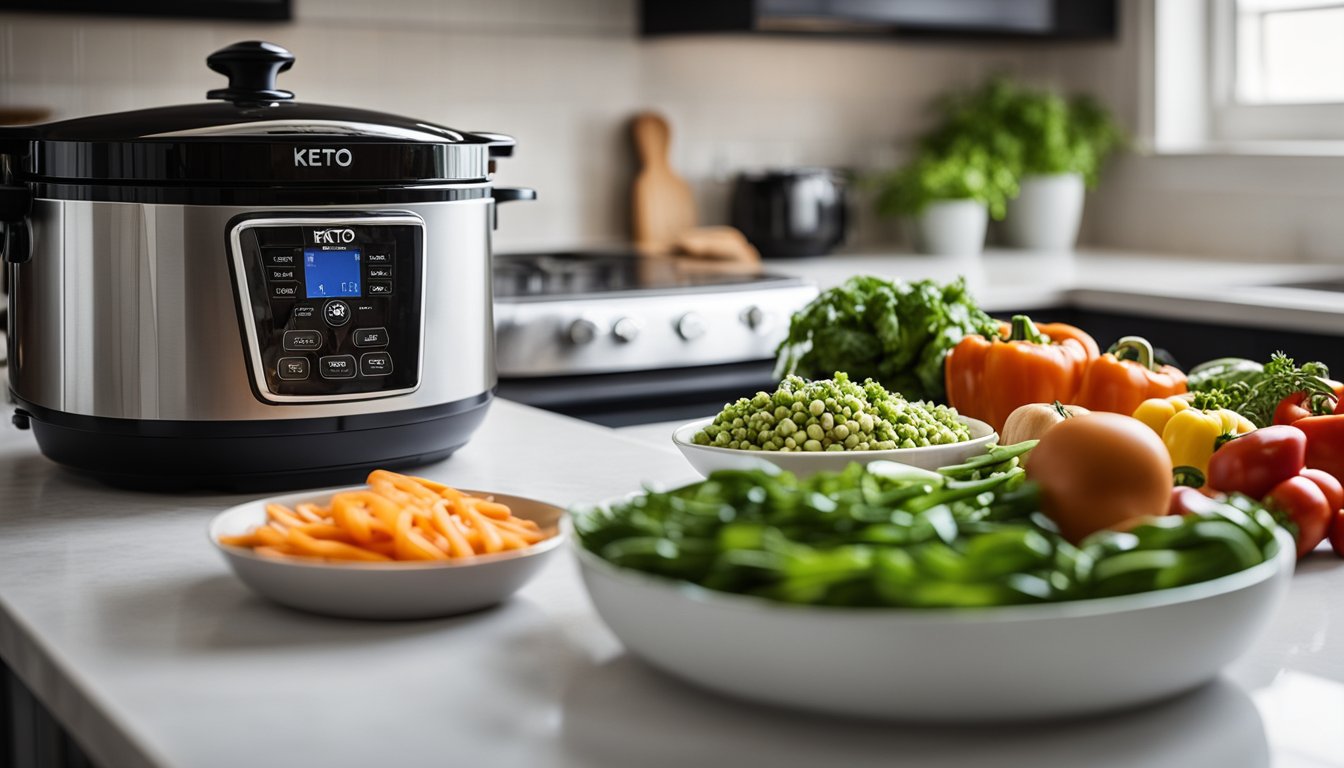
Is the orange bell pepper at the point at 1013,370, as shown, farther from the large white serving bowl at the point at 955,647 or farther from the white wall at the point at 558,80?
the white wall at the point at 558,80

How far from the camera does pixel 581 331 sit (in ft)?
7.62

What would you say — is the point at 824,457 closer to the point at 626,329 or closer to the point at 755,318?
the point at 626,329

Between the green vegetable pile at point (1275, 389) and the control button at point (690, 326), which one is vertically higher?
the control button at point (690, 326)

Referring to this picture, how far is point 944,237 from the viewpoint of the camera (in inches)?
133

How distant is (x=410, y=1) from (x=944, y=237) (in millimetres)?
1295

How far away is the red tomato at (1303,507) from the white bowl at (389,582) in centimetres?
47

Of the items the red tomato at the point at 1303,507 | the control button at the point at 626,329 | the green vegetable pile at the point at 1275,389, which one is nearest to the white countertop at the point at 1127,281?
the control button at the point at 626,329

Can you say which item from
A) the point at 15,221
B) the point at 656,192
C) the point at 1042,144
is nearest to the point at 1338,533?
the point at 15,221

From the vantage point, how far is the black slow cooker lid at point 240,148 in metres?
1.07

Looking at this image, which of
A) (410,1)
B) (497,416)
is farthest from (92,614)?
(410,1)

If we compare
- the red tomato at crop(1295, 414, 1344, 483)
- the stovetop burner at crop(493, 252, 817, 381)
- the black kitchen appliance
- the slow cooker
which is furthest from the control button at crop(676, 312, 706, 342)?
the red tomato at crop(1295, 414, 1344, 483)

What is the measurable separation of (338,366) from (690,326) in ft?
4.39

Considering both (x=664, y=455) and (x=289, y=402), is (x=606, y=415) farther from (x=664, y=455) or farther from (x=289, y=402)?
(x=289, y=402)

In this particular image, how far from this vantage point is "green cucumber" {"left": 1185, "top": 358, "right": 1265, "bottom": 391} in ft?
4.15
